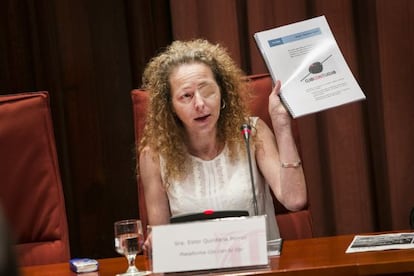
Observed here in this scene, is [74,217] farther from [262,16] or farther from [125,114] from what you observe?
[262,16]

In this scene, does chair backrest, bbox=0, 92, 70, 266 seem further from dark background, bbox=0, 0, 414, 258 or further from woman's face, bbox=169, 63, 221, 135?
dark background, bbox=0, 0, 414, 258

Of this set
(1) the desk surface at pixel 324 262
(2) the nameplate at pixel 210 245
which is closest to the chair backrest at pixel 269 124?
(1) the desk surface at pixel 324 262

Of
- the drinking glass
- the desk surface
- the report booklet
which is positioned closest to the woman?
the report booklet

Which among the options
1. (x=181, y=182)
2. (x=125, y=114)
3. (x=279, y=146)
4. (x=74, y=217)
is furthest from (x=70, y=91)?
(x=279, y=146)

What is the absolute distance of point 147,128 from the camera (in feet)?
7.09

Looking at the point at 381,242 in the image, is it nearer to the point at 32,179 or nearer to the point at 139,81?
the point at 32,179

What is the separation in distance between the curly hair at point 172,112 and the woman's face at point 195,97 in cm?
3

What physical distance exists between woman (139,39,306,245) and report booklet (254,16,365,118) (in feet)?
0.76

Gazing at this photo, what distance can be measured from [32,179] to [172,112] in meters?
0.47

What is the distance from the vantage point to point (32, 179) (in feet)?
6.59

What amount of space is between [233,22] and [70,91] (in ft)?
2.35

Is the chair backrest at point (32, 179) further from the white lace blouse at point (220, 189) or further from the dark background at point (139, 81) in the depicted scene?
the dark background at point (139, 81)

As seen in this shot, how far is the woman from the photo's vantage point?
80.2 inches

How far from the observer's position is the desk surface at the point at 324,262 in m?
1.26
